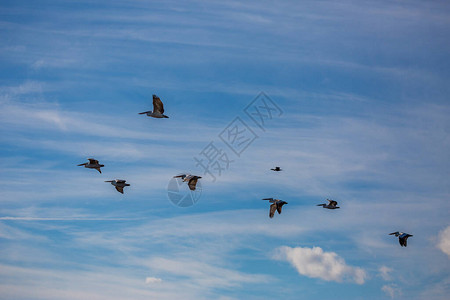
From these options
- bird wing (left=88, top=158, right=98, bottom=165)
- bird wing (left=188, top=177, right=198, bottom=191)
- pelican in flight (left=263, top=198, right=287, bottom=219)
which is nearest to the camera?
bird wing (left=188, top=177, right=198, bottom=191)

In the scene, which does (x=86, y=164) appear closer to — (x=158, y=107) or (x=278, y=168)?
(x=158, y=107)

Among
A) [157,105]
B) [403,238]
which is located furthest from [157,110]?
[403,238]

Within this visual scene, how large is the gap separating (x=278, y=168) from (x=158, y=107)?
30.0 metres

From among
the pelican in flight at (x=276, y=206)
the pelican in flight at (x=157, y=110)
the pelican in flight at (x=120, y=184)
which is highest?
the pelican in flight at (x=157, y=110)

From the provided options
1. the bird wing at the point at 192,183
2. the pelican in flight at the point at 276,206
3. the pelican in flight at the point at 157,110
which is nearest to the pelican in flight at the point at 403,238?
the pelican in flight at the point at 276,206

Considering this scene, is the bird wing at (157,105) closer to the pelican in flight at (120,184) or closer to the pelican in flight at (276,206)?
the pelican in flight at (120,184)

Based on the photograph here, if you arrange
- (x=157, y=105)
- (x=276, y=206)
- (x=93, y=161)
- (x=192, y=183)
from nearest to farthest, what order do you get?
(x=157, y=105) < (x=192, y=183) < (x=93, y=161) < (x=276, y=206)

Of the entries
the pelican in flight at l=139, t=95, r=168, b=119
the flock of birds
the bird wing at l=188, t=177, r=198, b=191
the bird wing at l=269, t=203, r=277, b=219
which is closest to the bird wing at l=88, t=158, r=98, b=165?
the flock of birds

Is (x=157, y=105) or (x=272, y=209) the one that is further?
(x=272, y=209)

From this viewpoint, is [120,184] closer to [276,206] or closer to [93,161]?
[93,161]

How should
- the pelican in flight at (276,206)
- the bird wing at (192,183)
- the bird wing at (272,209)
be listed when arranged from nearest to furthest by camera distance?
the bird wing at (192,183)
the bird wing at (272,209)
the pelican in flight at (276,206)

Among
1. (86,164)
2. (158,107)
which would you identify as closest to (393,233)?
(158,107)

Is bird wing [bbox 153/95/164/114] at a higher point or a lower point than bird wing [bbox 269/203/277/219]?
higher

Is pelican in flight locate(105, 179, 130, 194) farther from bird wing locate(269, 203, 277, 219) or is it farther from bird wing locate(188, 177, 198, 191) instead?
bird wing locate(269, 203, 277, 219)
